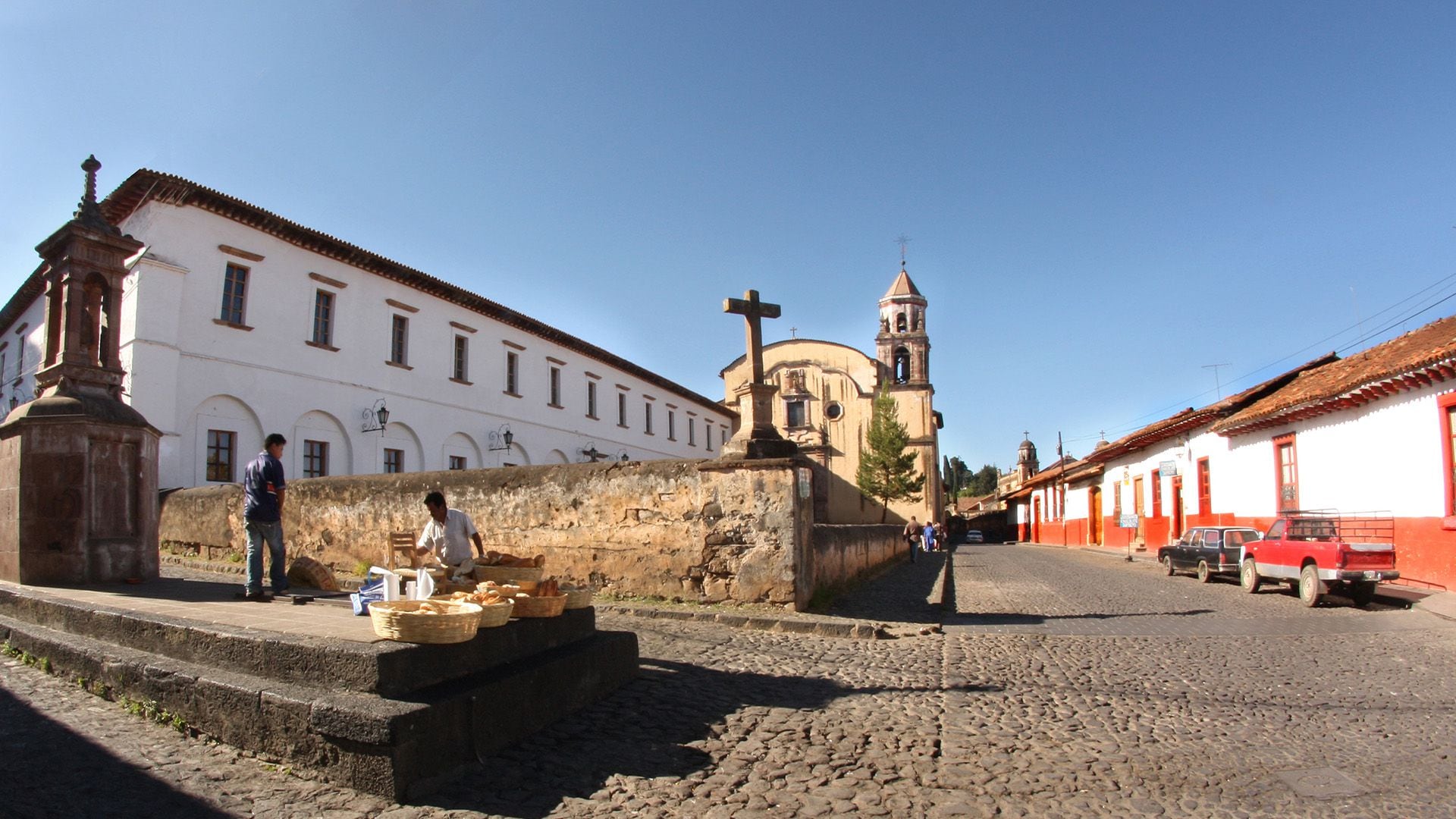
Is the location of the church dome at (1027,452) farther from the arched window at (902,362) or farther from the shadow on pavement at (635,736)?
the shadow on pavement at (635,736)

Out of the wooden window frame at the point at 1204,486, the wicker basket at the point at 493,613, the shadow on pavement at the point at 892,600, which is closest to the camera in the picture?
the wicker basket at the point at 493,613

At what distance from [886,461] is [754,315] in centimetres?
3448

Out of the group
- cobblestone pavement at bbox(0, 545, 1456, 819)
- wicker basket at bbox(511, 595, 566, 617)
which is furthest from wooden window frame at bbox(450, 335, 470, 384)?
wicker basket at bbox(511, 595, 566, 617)

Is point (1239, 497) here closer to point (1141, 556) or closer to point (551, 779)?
point (1141, 556)


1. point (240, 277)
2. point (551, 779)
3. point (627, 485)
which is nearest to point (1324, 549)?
point (627, 485)

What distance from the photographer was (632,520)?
30.2 feet

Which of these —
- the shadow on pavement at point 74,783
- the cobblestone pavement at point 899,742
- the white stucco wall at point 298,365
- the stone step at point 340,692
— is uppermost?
the white stucco wall at point 298,365

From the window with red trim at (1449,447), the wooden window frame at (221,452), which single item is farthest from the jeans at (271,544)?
the window with red trim at (1449,447)

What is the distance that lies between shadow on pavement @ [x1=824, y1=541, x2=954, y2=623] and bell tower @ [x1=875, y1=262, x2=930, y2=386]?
101ft

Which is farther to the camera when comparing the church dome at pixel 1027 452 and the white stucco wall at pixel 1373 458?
the church dome at pixel 1027 452

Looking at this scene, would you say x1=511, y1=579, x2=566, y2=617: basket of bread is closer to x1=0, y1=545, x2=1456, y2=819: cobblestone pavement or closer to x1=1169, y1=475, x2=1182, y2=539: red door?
x1=0, y1=545, x2=1456, y2=819: cobblestone pavement

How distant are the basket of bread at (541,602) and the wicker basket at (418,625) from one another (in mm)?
672

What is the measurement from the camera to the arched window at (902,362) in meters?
48.6

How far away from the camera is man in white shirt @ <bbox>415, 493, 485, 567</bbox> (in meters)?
6.32
